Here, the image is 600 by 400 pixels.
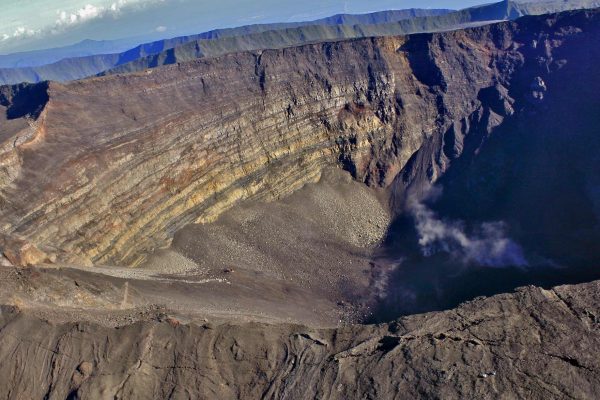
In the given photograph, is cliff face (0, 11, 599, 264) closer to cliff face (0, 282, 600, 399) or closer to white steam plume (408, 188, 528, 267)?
white steam plume (408, 188, 528, 267)

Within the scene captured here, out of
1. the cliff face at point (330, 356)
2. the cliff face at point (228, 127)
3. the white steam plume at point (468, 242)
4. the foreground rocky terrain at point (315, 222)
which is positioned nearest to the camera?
the cliff face at point (330, 356)

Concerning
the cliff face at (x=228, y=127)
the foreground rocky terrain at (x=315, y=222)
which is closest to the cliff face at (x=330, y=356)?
the foreground rocky terrain at (x=315, y=222)

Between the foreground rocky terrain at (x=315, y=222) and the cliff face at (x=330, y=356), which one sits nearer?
the cliff face at (x=330, y=356)

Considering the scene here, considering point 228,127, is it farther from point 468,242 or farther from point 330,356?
point 330,356

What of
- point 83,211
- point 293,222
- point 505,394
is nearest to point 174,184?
point 83,211

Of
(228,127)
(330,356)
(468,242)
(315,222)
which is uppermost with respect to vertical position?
(228,127)

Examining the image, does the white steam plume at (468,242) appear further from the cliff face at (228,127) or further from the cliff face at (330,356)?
the cliff face at (330,356)

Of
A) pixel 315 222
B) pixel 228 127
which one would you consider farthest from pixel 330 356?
pixel 228 127
